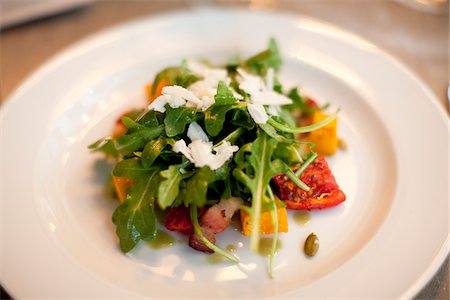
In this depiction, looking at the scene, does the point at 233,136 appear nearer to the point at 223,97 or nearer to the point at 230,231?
the point at 223,97

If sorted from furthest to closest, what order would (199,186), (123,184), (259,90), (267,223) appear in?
(259,90) < (123,184) < (267,223) < (199,186)

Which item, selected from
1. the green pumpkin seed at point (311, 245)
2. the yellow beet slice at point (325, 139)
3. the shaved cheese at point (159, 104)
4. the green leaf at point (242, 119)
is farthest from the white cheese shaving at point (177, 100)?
the green pumpkin seed at point (311, 245)

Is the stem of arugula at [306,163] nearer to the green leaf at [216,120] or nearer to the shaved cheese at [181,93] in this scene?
the green leaf at [216,120]

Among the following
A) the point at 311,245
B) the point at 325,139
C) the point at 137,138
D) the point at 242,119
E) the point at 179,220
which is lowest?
the point at 311,245

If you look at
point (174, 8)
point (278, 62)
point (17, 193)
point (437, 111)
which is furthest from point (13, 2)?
point (437, 111)

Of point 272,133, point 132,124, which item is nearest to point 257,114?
point 272,133

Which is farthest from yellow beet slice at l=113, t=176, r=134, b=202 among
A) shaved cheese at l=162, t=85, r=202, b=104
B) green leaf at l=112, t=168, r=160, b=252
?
shaved cheese at l=162, t=85, r=202, b=104
